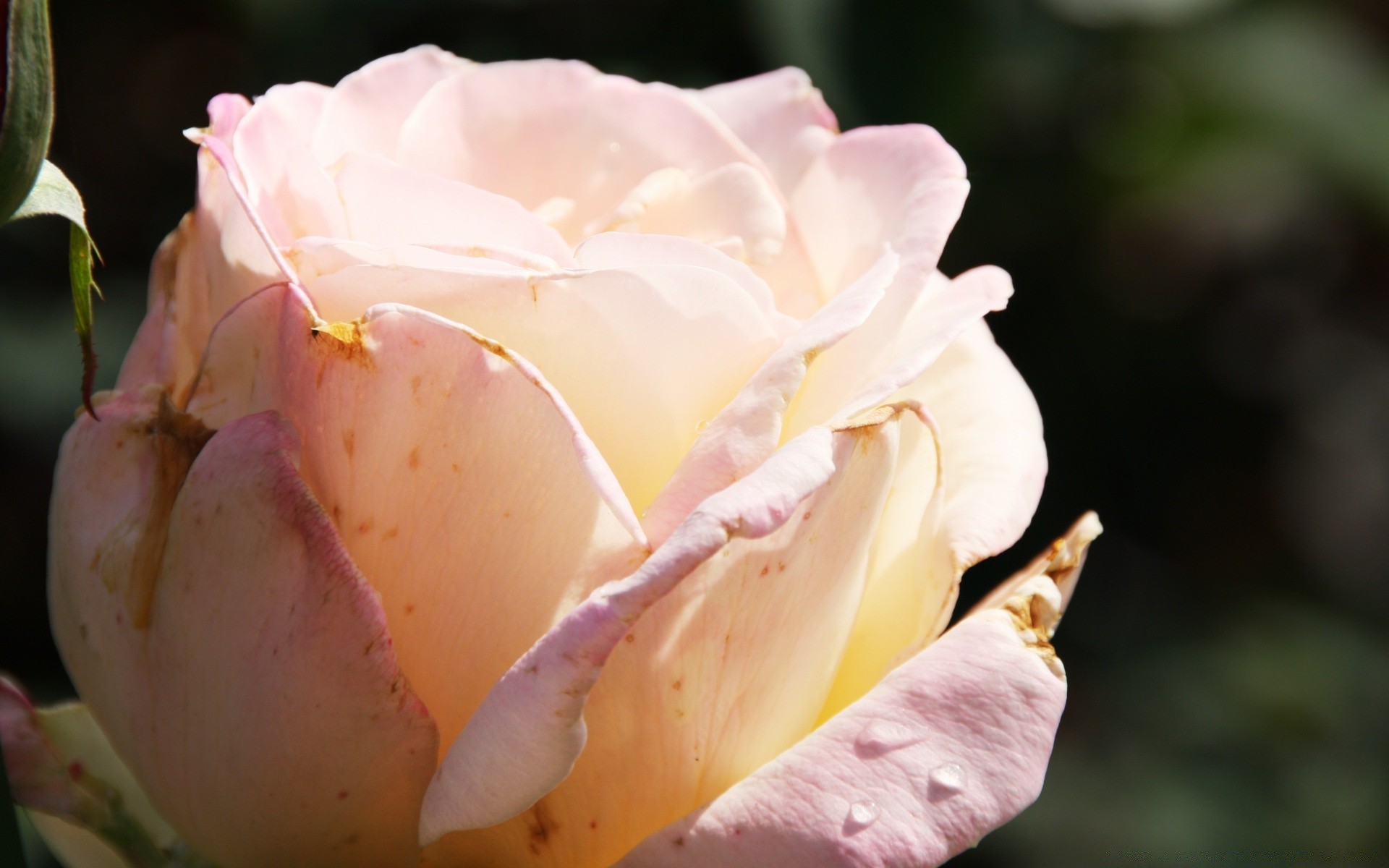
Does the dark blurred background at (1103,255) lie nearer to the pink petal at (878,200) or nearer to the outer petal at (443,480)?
the pink petal at (878,200)

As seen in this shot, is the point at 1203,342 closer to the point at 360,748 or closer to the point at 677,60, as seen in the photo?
the point at 677,60

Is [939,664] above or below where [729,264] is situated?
below

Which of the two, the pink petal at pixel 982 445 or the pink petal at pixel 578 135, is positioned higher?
the pink petal at pixel 578 135

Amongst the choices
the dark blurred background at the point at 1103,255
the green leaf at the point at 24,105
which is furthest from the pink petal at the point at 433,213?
the dark blurred background at the point at 1103,255

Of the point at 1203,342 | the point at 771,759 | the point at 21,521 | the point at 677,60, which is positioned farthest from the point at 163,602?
the point at 1203,342

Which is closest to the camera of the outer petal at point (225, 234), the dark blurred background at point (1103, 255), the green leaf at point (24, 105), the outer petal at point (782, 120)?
the green leaf at point (24, 105)

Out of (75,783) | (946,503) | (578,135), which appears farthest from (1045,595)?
(75,783)
